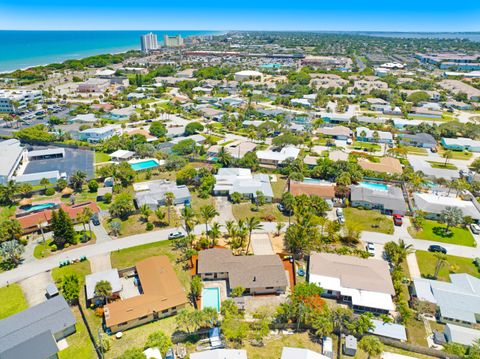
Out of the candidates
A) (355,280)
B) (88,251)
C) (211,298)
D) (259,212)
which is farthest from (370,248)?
(88,251)

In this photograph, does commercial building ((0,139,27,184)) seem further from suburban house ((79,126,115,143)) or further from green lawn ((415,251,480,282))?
green lawn ((415,251,480,282))

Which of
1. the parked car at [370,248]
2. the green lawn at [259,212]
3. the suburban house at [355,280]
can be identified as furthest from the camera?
the green lawn at [259,212]

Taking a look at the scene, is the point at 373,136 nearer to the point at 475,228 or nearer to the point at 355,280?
the point at 475,228

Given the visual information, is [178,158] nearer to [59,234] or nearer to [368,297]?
[59,234]

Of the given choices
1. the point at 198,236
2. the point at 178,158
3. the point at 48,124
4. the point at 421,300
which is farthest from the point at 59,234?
the point at 48,124

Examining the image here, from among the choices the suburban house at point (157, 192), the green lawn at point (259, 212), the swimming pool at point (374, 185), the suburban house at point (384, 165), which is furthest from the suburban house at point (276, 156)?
the suburban house at point (157, 192)

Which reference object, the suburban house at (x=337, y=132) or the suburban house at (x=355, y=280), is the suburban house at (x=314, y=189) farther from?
the suburban house at (x=337, y=132)
